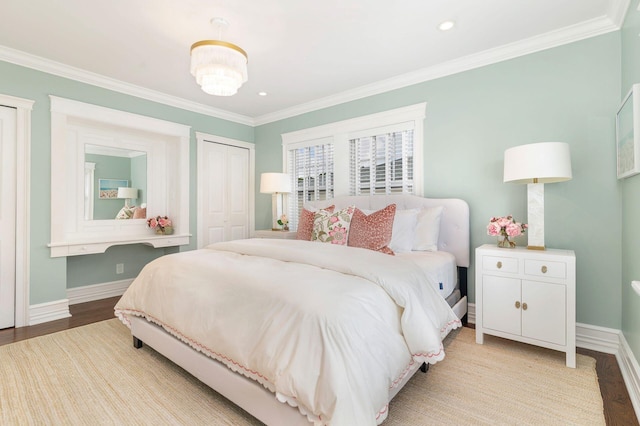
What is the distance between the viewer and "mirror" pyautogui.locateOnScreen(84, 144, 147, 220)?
11.8ft

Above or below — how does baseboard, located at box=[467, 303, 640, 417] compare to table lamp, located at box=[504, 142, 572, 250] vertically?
below

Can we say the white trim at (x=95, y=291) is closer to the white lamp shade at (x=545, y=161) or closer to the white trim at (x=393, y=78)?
the white trim at (x=393, y=78)

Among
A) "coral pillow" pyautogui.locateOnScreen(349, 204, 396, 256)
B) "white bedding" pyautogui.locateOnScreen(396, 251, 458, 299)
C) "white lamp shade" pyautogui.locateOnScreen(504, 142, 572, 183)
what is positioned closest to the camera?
"white lamp shade" pyautogui.locateOnScreen(504, 142, 572, 183)

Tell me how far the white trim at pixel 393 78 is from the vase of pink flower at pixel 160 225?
152 centimetres

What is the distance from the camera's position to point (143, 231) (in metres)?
4.11

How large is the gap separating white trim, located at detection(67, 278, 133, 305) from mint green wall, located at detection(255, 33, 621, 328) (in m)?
4.04

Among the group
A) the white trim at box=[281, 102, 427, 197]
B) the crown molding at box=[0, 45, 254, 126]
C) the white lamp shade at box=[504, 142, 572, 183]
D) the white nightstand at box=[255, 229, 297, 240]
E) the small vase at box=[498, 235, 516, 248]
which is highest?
the crown molding at box=[0, 45, 254, 126]

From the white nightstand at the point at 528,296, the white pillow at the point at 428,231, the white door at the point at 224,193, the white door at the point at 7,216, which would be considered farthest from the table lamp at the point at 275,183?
the white nightstand at the point at 528,296

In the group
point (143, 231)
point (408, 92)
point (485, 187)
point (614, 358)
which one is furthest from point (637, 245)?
point (143, 231)

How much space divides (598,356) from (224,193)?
4495mm

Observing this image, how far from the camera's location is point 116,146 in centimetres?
381

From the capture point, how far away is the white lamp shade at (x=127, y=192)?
12.8 feet

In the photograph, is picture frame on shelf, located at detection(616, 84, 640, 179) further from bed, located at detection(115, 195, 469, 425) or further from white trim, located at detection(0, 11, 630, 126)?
bed, located at detection(115, 195, 469, 425)

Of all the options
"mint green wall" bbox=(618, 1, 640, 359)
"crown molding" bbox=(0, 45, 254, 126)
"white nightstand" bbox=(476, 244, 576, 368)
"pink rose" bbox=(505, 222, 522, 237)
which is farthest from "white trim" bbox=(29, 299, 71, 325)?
"mint green wall" bbox=(618, 1, 640, 359)
